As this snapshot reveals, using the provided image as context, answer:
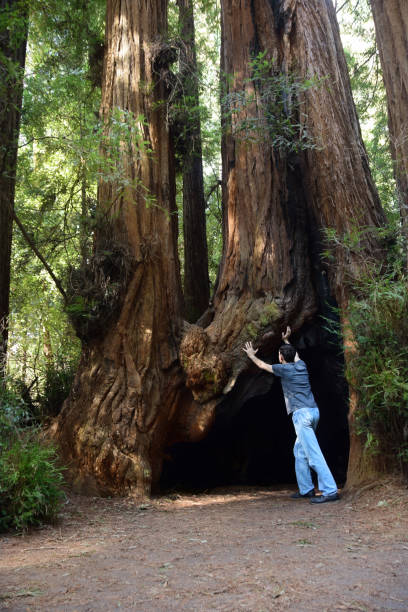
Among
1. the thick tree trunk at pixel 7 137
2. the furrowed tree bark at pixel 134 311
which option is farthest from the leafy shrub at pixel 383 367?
the thick tree trunk at pixel 7 137

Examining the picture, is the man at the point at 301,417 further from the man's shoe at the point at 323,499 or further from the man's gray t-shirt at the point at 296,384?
the man's shoe at the point at 323,499

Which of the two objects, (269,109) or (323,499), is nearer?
(323,499)

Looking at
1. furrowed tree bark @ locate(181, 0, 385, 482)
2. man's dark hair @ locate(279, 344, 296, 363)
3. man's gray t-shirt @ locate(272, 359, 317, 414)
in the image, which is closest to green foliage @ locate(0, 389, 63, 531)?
furrowed tree bark @ locate(181, 0, 385, 482)

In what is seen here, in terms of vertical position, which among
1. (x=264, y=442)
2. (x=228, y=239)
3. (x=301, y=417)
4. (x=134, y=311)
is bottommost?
(x=264, y=442)

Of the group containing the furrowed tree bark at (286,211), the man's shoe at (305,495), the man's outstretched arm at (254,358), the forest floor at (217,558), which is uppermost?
the furrowed tree bark at (286,211)

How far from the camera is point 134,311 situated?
7.18 metres

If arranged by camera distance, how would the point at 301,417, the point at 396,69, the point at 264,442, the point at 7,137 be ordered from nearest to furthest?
the point at 301,417 → the point at 396,69 → the point at 7,137 → the point at 264,442

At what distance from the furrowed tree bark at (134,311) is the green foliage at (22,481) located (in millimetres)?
1387

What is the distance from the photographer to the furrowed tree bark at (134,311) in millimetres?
6680

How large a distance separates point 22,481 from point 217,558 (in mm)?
2131

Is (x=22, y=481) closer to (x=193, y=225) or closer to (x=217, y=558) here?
(x=217, y=558)

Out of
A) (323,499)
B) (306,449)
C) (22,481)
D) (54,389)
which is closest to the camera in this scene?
(22,481)

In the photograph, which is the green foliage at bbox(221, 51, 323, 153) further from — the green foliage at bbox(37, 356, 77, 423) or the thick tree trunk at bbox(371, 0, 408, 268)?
the green foliage at bbox(37, 356, 77, 423)

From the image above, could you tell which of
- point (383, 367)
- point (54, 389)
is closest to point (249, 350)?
point (383, 367)
